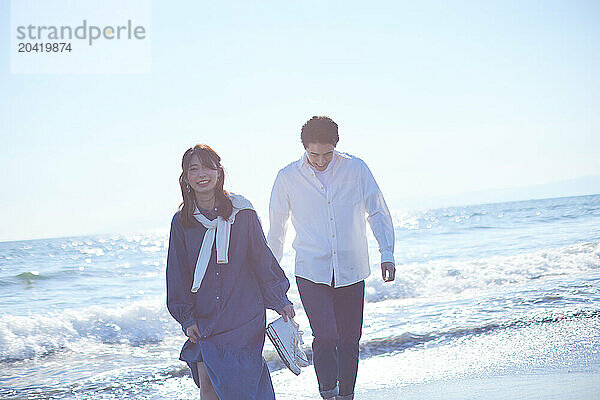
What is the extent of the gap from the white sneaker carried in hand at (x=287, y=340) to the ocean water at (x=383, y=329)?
173 cm

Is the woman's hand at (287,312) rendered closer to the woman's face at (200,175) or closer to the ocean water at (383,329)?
the woman's face at (200,175)

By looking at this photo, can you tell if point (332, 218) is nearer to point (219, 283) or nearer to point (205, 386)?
point (219, 283)

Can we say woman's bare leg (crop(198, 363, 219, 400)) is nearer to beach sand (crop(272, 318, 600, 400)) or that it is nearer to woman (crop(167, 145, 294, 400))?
woman (crop(167, 145, 294, 400))

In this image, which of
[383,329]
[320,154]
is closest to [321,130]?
[320,154]

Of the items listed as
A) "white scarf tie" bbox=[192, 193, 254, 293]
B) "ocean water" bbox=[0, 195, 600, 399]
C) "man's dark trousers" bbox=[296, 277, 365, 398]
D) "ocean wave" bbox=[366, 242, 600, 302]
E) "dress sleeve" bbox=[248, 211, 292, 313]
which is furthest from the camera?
"ocean wave" bbox=[366, 242, 600, 302]

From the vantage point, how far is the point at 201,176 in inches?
120

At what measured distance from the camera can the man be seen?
12.4 feet

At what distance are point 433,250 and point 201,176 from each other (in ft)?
53.5

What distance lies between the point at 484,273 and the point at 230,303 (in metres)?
10.1

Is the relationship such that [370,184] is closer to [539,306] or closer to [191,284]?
[191,284]

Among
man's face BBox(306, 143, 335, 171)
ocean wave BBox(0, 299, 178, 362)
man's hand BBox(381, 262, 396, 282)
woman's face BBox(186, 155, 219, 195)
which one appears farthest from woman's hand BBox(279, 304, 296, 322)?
ocean wave BBox(0, 299, 178, 362)

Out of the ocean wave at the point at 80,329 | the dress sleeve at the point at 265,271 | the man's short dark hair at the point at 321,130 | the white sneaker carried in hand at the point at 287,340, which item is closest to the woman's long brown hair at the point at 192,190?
the dress sleeve at the point at 265,271

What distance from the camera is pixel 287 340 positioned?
10.5ft

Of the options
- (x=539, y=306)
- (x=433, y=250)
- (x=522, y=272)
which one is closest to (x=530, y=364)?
(x=539, y=306)
